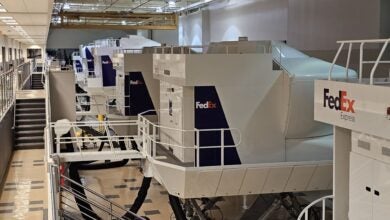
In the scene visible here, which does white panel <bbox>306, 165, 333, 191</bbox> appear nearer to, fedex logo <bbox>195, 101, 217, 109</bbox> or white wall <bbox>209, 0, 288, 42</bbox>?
fedex logo <bbox>195, 101, 217, 109</bbox>

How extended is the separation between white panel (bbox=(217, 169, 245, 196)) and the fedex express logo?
2.94 meters

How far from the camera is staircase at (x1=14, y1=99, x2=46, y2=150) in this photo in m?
14.7

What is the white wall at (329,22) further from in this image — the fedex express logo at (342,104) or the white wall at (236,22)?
the fedex express logo at (342,104)

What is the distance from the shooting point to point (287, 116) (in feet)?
28.2

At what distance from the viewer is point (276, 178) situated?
817cm

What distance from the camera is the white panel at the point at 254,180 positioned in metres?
8.07

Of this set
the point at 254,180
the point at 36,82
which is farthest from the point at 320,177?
the point at 36,82

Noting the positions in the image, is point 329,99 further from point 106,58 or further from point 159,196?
point 106,58

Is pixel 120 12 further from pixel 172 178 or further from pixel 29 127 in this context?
pixel 172 178

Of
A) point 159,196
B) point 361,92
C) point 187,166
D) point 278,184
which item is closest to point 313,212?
point 278,184

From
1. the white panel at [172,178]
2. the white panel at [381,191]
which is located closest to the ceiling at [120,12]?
the white panel at [172,178]

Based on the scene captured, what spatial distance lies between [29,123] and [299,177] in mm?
9801

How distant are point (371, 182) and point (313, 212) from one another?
5.40 m

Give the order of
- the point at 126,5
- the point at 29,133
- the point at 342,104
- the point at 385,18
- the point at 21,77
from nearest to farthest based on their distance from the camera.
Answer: the point at 342,104 → the point at 385,18 → the point at 29,133 → the point at 126,5 → the point at 21,77
